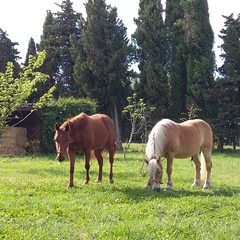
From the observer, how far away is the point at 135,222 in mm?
5027

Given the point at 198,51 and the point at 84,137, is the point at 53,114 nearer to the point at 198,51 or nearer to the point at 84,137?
the point at 84,137

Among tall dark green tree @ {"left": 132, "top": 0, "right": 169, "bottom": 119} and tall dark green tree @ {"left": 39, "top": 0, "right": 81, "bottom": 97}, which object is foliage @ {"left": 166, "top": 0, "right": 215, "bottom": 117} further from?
tall dark green tree @ {"left": 39, "top": 0, "right": 81, "bottom": 97}

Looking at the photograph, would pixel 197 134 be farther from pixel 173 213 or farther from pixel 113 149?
pixel 173 213

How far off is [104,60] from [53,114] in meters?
10.6

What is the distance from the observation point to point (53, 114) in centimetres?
2028

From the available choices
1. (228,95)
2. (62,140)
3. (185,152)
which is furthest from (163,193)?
(228,95)

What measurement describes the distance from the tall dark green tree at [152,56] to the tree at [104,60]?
48.3 inches

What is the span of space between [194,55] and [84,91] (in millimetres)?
9469

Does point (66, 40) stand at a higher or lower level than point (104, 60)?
higher

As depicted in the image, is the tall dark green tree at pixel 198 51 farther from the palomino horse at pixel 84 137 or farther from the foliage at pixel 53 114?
the palomino horse at pixel 84 137

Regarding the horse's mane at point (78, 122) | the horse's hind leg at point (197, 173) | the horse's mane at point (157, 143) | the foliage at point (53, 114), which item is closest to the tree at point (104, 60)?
the foliage at point (53, 114)

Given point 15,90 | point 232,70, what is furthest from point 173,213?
point 232,70

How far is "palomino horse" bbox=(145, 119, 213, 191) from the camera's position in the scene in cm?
762

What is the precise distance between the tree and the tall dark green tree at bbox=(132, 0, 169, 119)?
1.23 metres
